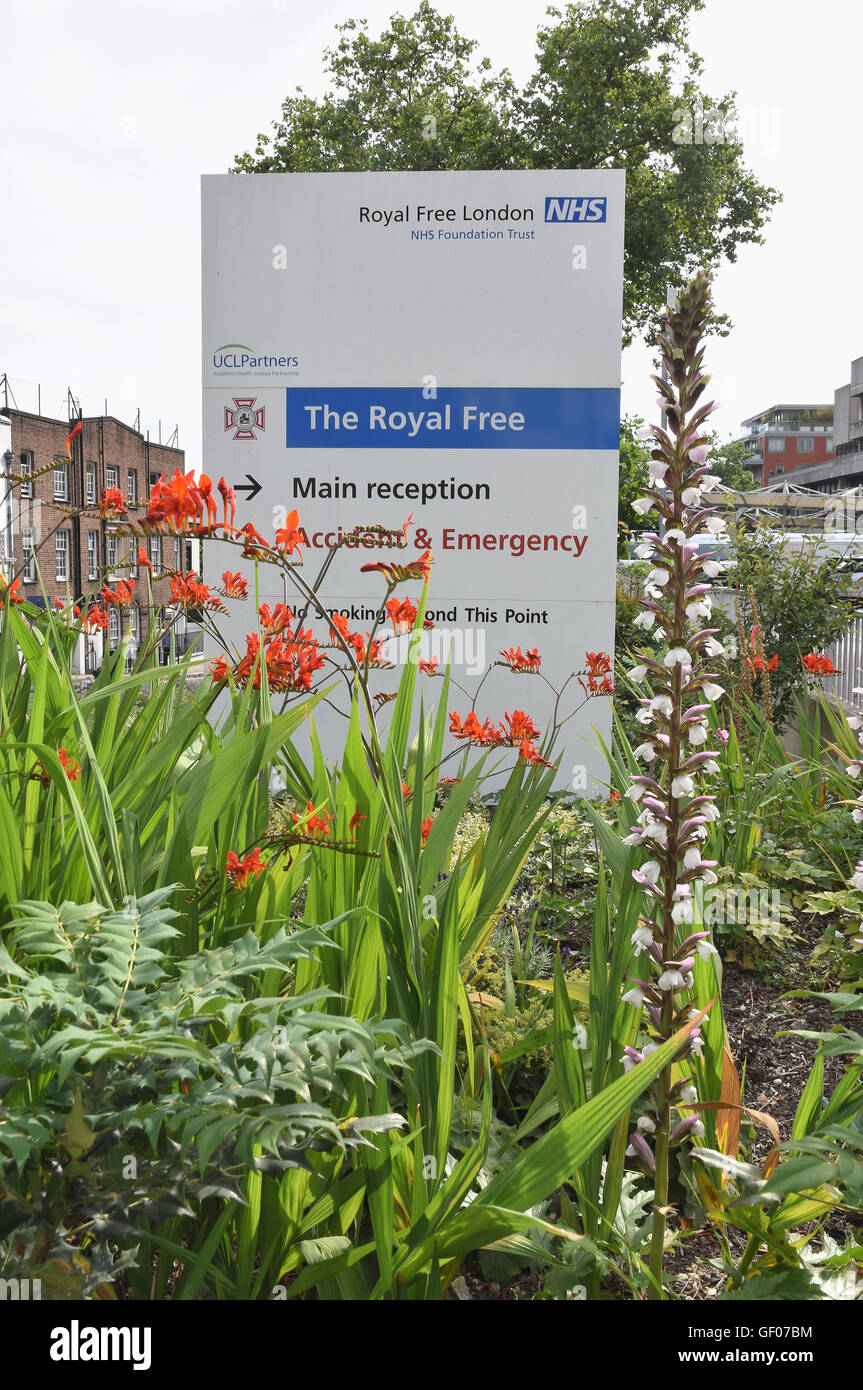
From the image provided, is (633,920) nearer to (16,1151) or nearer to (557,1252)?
(557,1252)

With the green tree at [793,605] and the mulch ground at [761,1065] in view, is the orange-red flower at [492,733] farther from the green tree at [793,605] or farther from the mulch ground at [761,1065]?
the green tree at [793,605]

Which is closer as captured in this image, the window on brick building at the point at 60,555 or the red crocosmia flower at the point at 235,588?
the red crocosmia flower at the point at 235,588

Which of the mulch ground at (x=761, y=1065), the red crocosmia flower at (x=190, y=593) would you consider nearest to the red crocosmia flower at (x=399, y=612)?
the red crocosmia flower at (x=190, y=593)

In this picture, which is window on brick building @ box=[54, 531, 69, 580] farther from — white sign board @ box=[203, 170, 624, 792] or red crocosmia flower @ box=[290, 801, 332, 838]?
red crocosmia flower @ box=[290, 801, 332, 838]

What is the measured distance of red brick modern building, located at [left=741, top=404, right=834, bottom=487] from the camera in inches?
4321

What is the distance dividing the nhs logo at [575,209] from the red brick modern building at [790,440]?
109314 mm

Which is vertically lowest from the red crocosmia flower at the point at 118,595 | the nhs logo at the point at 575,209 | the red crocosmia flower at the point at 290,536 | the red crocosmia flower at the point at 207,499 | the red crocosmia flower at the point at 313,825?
the red crocosmia flower at the point at 313,825

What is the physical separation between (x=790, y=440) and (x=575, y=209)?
113 meters

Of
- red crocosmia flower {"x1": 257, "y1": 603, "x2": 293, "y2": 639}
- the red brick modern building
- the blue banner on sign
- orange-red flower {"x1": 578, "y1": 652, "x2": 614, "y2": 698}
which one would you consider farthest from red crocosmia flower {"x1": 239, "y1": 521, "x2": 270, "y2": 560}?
the red brick modern building

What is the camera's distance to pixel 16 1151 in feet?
3.47

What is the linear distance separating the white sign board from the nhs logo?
0.03 m

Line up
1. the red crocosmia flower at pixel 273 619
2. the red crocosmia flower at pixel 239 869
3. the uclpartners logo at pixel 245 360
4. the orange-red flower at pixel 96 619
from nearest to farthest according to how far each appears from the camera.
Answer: the red crocosmia flower at pixel 239 869, the red crocosmia flower at pixel 273 619, the orange-red flower at pixel 96 619, the uclpartners logo at pixel 245 360

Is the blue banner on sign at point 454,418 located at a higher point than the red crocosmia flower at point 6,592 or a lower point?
higher

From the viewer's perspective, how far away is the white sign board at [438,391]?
636 centimetres
